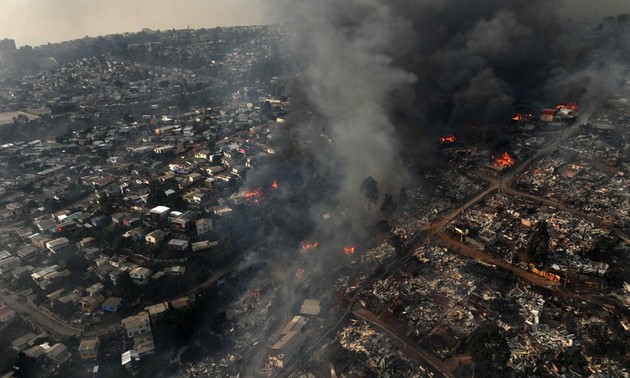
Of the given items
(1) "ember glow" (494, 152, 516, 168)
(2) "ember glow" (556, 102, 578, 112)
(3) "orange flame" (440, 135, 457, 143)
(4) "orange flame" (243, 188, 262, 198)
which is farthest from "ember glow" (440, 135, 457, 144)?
(4) "orange flame" (243, 188, 262, 198)

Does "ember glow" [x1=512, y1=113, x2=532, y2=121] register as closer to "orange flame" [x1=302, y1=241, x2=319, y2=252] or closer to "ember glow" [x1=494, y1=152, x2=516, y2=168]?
"ember glow" [x1=494, y1=152, x2=516, y2=168]

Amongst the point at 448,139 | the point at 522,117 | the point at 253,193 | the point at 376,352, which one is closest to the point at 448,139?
the point at 448,139

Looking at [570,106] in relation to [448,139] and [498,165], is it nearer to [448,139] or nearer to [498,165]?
[448,139]

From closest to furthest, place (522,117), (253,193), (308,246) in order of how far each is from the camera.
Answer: (308,246), (253,193), (522,117)

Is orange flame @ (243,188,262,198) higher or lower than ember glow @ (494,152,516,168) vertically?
higher

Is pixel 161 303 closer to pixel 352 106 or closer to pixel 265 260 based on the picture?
pixel 265 260

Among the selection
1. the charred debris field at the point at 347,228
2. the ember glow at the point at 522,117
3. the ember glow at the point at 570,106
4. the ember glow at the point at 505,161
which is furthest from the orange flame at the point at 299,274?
the ember glow at the point at 570,106
